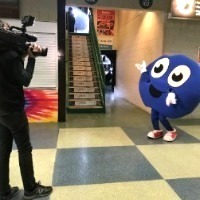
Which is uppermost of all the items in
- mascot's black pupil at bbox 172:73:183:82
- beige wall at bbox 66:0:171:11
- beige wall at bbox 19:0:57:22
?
beige wall at bbox 66:0:171:11

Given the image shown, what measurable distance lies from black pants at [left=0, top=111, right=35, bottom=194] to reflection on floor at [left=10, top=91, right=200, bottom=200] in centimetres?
29

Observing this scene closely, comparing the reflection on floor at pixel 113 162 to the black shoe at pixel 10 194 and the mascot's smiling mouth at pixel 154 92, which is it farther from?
the mascot's smiling mouth at pixel 154 92

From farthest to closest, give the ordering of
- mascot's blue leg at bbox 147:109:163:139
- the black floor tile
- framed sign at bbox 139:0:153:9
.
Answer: framed sign at bbox 139:0:153:9, mascot's blue leg at bbox 147:109:163:139, the black floor tile

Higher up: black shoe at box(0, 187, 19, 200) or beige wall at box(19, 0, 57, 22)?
beige wall at box(19, 0, 57, 22)

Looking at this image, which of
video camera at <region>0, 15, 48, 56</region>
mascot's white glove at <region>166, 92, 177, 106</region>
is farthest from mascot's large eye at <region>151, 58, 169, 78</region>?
video camera at <region>0, 15, 48, 56</region>

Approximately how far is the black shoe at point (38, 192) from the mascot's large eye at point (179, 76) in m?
2.36

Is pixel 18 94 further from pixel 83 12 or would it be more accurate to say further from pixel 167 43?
pixel 83 12

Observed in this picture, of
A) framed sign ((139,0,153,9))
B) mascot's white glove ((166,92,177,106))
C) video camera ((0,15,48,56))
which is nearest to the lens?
video camera ((0,15,48,56))

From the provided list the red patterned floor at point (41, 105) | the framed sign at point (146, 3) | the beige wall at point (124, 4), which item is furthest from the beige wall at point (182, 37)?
the red patterned floor at point (41, 105)

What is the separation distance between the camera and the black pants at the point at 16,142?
1.98 meters

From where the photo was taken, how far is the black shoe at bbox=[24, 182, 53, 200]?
226 centimetres

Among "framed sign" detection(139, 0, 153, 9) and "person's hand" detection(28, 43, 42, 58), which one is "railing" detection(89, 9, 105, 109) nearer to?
"framed sign" detection(139, 0, 153, 9)

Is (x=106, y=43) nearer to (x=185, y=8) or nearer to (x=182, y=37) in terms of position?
(x=182, y=37)

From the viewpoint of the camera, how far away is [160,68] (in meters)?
4.04
